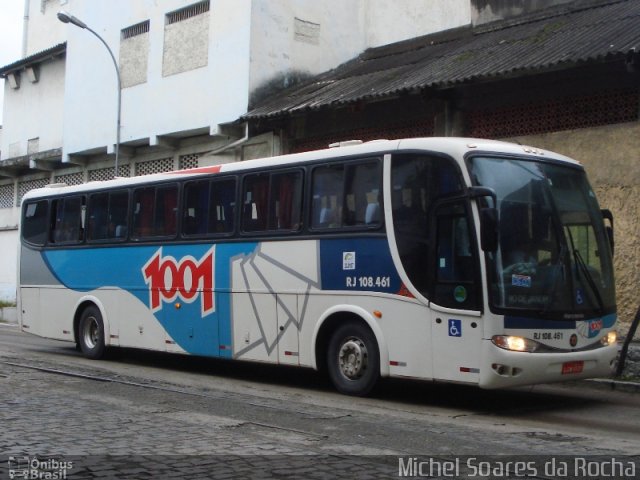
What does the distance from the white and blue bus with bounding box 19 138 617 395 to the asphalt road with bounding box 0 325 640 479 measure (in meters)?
0.59

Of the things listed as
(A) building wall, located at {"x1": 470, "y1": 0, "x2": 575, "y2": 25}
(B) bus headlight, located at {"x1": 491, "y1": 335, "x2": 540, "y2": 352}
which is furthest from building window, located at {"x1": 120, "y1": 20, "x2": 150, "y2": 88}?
(B) bus headlight, located at {"x1": 491, "y1": 335, "x2": 540, "y2": 352}

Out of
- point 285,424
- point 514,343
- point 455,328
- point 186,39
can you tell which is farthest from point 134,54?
point 285,424

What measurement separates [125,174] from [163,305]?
13481mm

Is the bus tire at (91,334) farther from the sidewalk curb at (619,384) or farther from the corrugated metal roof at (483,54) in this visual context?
the sidewalk curb at (619,384)

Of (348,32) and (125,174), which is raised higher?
(348,32)

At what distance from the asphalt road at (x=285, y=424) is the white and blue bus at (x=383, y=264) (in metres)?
0.59

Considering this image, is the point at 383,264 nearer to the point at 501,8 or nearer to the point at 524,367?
the point at 524,367

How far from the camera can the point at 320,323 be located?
11.2 meters

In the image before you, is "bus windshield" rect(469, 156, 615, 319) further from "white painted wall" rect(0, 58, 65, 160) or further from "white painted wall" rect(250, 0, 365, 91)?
"white painted wall" rect(0, 58, 65, 160)

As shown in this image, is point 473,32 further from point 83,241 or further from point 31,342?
point 31,342

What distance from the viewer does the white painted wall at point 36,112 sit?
97.9 ft

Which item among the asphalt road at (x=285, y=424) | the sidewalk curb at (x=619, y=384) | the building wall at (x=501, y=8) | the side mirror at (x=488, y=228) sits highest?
the building wall at (x=501, y=8)

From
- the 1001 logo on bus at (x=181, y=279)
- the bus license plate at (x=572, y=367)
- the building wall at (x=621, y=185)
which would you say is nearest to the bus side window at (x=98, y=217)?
the 1001 logo on bus at (x=181, y=279)

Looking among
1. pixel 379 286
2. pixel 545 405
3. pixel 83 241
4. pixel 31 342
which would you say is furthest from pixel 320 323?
pixel 31 342
